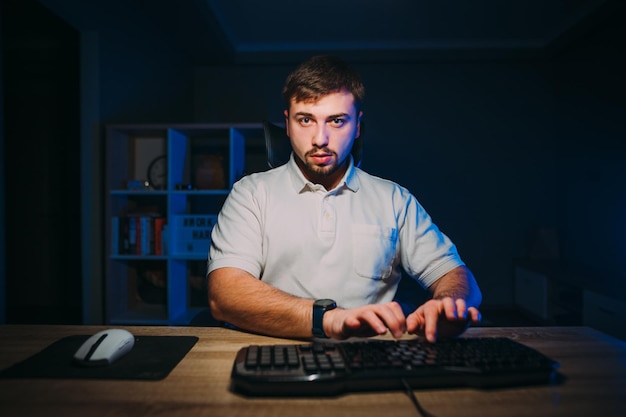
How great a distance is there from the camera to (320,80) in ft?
4.79

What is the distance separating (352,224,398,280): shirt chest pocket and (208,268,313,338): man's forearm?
1.35 ft

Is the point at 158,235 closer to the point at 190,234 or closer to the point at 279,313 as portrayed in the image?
the point at 190,234

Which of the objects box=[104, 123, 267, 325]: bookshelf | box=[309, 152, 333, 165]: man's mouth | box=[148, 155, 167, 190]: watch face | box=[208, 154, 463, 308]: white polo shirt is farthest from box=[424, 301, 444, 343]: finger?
box=[148, 155, 167, 190]: watch face

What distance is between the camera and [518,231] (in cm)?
466

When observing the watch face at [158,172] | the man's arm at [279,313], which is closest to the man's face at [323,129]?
the man's arm at [279,313]

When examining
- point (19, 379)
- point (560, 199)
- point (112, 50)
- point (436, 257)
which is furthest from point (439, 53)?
point (19, 379)

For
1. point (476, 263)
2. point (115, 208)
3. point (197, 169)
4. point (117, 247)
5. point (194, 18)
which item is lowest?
point (476, 263)

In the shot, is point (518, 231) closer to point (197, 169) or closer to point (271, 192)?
point (197, 169)

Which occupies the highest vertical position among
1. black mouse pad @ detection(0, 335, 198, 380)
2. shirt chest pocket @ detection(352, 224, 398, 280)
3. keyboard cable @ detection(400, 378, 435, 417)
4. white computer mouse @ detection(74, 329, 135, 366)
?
shirt chest pocket @ detection(352, 224, 398, 280)

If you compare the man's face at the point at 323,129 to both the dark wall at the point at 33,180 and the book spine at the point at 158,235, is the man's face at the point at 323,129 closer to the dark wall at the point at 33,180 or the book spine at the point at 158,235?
the book spine at the point at 158,235

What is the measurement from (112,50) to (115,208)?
109 cm

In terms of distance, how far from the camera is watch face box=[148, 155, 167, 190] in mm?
3344

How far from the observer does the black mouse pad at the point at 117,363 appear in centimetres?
76

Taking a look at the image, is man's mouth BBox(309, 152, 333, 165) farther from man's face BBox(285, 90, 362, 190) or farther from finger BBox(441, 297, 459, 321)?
finger BBox(441, 297, 459, 321)
